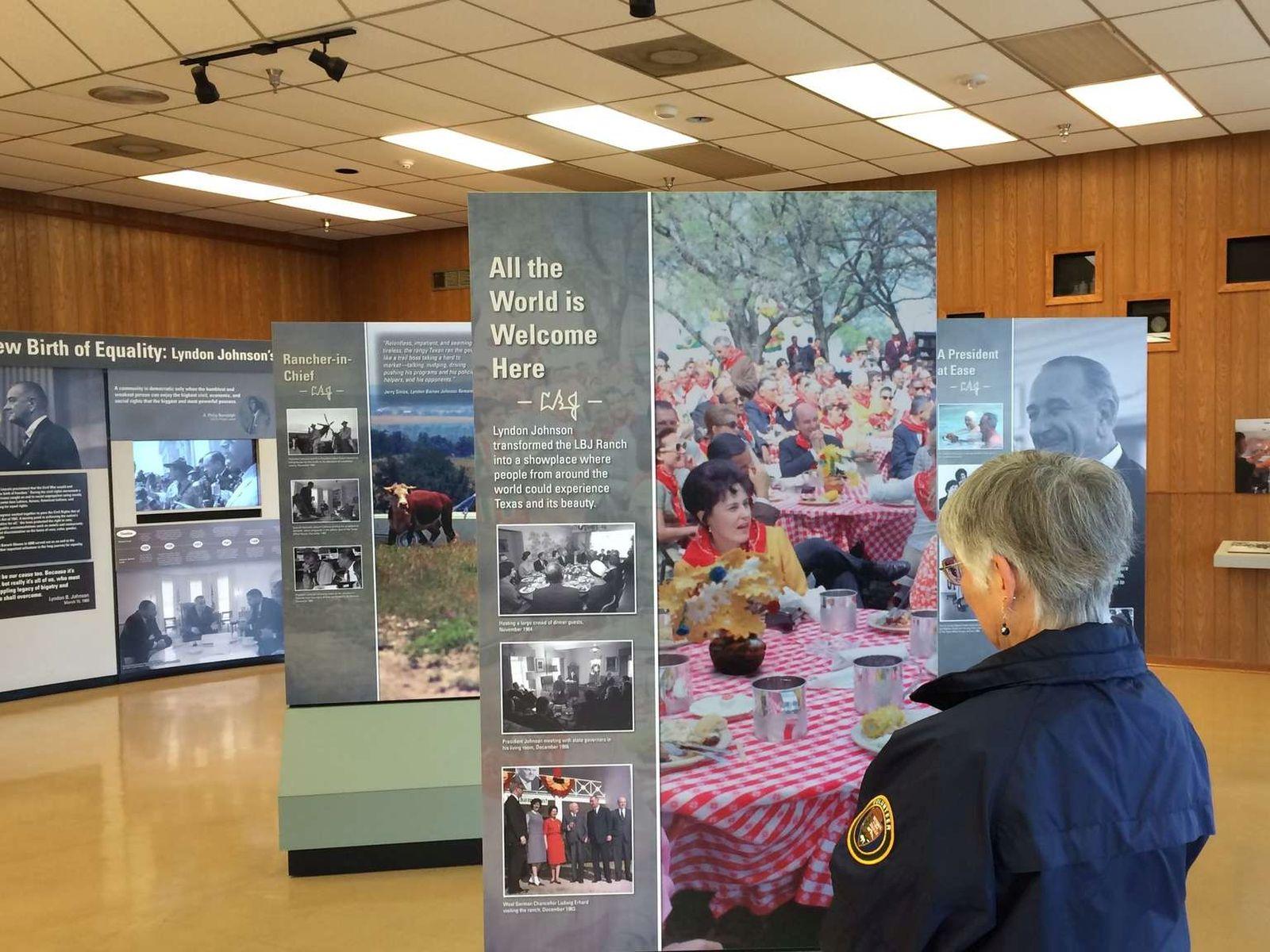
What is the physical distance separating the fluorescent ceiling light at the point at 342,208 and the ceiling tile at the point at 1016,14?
6.56 metres

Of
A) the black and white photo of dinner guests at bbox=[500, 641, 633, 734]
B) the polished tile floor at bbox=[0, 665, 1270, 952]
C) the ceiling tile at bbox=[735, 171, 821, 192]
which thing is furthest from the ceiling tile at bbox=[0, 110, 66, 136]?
the black and white photo of dinner guests at bbox=[500, 641, 633, 734]

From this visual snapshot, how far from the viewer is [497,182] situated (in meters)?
9.94

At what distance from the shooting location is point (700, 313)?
10.5ft

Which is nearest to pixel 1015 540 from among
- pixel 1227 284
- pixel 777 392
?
pixel 777 392

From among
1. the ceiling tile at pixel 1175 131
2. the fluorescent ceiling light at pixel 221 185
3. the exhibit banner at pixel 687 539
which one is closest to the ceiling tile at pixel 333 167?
the fluorescent ceiling light at pixel 221 185

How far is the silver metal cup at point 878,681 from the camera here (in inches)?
129

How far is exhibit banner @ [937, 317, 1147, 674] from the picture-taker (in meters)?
6.14

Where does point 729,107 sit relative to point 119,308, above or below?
above

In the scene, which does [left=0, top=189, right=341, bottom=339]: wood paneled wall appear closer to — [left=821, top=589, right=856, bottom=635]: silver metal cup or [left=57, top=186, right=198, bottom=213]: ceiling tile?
[left=57, top=186, right=198, bottom=213]: ceiling tile

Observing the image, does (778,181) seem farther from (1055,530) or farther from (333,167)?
(1055,530)

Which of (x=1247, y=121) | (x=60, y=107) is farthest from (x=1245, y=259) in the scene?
(x=60, y=107)

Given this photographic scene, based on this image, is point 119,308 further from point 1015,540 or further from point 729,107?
point 1015,540

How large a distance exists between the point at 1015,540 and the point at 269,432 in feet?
29.2
